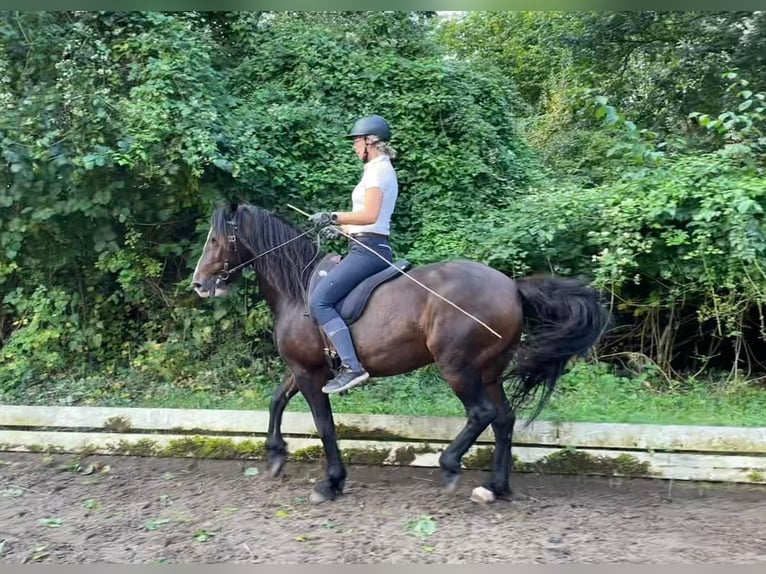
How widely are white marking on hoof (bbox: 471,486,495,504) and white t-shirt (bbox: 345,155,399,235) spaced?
198 cm

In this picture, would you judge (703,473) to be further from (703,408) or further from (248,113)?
(248,113)

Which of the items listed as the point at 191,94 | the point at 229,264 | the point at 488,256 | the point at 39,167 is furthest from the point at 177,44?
the point at 488,256

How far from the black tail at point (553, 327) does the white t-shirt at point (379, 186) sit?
3.67 feet

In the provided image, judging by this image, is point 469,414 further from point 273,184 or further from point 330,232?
point 273,184

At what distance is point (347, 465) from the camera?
5172mm

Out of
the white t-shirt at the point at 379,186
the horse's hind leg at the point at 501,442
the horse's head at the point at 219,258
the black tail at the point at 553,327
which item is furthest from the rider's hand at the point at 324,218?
the horse's hind leg at the point at 501,442

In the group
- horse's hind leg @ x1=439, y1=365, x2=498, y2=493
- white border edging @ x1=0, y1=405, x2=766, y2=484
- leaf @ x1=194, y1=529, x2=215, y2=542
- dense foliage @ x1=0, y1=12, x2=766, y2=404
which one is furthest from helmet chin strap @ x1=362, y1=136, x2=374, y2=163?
leaf @ x1=194, y1=529, x2=215, y2=542

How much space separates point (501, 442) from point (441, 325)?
1016 mm

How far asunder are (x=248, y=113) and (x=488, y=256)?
3420 mm

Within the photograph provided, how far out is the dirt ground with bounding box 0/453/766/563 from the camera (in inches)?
143

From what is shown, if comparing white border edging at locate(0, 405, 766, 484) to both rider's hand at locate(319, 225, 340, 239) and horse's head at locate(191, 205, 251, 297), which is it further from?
rider's hand at locate(319, 225, 340, 239)

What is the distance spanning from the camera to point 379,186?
4.28 meters

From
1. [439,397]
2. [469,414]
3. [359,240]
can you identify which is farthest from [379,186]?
[439,397]

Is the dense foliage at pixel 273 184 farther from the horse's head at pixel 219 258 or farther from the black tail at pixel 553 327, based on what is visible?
the black tail at pixel 553 327
